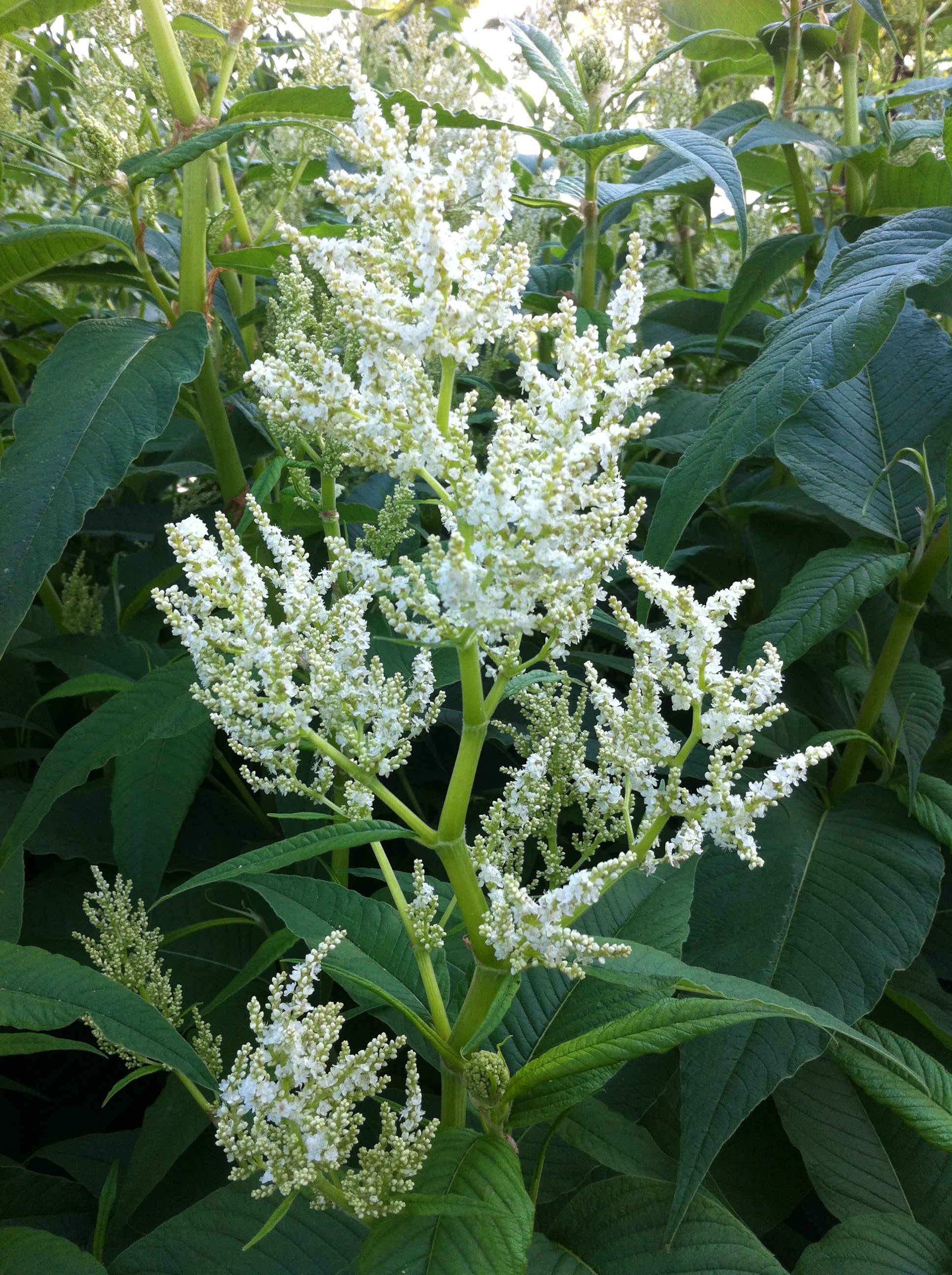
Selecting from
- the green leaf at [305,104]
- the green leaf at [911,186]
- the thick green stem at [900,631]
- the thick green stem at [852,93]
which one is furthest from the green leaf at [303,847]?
the thick green stem at [852,93]

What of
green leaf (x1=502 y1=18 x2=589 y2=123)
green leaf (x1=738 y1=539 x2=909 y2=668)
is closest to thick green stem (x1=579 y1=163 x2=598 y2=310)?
green leaf (x1=502 y1=18 x2=589 y2=123)

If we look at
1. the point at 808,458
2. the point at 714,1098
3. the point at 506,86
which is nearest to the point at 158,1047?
the point at 714,1098

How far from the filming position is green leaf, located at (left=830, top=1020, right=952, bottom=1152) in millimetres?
1110

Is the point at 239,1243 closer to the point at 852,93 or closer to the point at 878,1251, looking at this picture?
the point at 878,1251

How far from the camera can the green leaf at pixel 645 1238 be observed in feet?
3.34

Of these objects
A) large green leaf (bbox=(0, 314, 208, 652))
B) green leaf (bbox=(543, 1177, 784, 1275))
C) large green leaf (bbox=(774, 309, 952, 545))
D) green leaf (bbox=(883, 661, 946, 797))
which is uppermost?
large green leaf (bbox=(0, 314, 208, 652))

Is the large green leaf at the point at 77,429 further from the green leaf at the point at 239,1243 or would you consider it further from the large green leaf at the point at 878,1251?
the large green leaf at the point at 878,1251

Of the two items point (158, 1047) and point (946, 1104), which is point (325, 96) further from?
point (946, 1104)

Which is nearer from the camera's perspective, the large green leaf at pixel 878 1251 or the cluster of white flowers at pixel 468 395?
the cluster of white flowers at pixel 468 395

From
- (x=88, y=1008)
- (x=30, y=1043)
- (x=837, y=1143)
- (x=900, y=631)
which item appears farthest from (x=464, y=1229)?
(x=900, y=631)

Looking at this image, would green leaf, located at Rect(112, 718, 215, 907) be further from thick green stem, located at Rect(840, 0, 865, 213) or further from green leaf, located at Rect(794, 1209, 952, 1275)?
thick green stem, located at Rect(840, 0, 865, 213)

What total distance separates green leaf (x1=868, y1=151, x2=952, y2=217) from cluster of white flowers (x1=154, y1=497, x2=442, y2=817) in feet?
4.59

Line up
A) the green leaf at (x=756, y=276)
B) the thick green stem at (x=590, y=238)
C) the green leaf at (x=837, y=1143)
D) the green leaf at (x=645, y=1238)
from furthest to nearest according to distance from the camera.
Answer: the thick green stem at (x=590, y=238)
the green leaf at (x=756, y=276)
the green leaf at (x=837, y=1143)
the green leaf at (x=645, y=1238)

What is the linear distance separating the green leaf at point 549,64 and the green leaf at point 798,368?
965 millimetres
